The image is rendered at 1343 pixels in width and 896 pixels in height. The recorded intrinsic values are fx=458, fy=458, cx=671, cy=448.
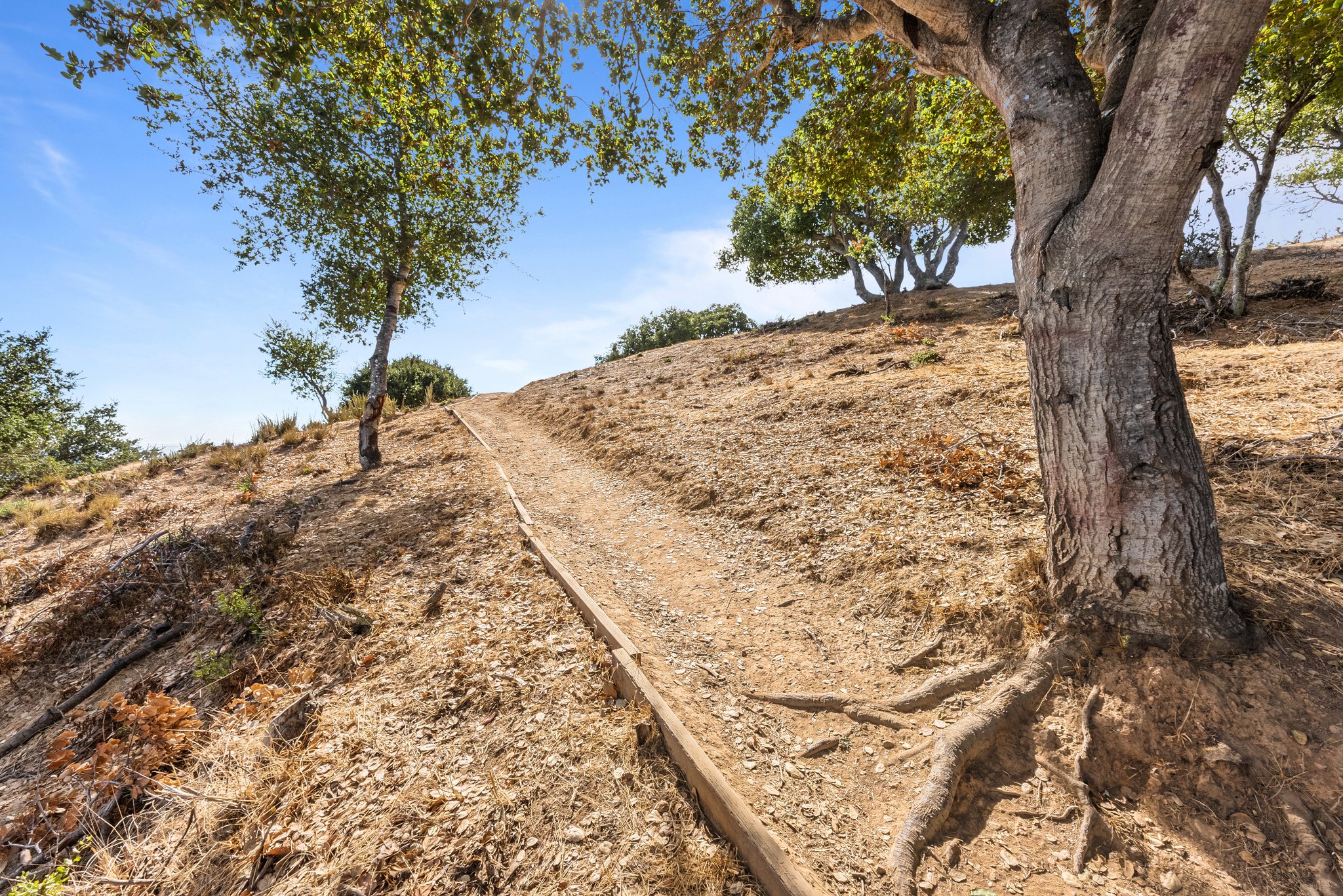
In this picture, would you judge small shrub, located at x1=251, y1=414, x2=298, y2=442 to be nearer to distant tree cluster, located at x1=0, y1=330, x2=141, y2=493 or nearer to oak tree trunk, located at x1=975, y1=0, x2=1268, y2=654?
distant tree cluster, located at x1=0, y1=330, x2=141, y2=493

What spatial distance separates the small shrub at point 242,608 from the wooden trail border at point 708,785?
405 cm

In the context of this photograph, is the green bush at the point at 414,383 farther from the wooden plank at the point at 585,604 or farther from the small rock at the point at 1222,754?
the small rock at the point at 1222,754

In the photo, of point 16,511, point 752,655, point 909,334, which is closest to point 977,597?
point 752,655

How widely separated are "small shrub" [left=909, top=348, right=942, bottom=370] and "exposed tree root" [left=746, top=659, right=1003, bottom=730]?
33.7ft

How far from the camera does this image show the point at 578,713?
3.85 metres

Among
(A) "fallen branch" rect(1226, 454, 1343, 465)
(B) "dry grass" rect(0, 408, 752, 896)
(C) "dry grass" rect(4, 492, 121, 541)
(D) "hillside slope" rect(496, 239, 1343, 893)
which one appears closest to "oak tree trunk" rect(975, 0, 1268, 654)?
(D) "hillside slope" rect(496, 239, 1343, 893)

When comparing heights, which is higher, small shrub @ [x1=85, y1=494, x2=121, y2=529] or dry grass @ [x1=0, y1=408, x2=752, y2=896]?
small shrub @ [x1=85, y1=494, x2=121, y2=529]

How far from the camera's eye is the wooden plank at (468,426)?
12.7 m

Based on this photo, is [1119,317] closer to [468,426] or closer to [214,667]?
[214,667]

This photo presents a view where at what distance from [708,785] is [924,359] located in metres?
12.6

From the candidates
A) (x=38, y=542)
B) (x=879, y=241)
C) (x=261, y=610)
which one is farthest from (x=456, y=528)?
(x=879, y=241)

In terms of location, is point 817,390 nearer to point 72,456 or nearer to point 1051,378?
point 1051,378

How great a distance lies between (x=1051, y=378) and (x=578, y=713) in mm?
4701

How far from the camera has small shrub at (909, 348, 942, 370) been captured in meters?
12.5
